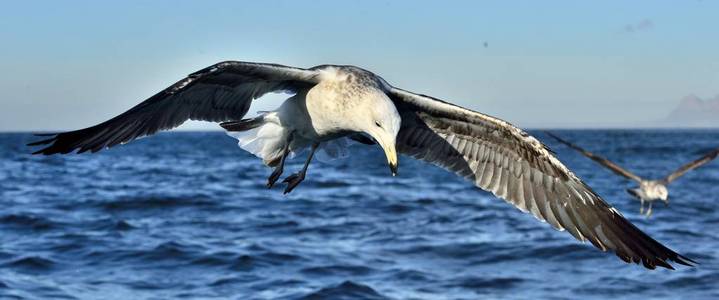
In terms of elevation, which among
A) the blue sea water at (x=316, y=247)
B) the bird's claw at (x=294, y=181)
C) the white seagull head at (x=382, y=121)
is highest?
the white seagull head at (x=382, y=121)

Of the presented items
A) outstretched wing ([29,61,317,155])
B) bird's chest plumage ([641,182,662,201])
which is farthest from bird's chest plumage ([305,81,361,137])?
bird's chest plumage ([641,182,662,201])

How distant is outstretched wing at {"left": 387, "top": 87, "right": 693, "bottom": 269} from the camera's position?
7.66 meters

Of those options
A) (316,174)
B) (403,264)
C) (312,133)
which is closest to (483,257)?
(403,264)

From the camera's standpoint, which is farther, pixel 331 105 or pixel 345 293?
pixel 345 293

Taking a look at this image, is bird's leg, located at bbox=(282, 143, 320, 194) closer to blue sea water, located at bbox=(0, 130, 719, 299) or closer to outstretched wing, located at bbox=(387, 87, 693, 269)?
outstretched wing, located at bbox=(387, 87, 693, 269)

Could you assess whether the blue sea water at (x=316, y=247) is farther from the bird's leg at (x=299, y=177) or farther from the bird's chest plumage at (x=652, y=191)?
the bird's leg at (x=299, y=177)

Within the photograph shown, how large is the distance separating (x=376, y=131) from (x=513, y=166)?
1.76m

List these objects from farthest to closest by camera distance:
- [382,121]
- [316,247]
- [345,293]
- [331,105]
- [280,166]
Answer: [316,247], [345,293], [280,166], [331,105], [382,121]

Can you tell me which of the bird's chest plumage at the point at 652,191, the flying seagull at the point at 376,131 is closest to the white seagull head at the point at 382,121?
the flying seagull at the point at 376,131

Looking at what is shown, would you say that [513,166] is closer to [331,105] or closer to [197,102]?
[331,105]

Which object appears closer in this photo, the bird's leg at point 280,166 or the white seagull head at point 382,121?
the white seagull head at point 382,121

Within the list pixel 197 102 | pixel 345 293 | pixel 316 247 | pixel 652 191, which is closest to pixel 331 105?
pixel 197 102

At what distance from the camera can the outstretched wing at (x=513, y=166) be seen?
301 inches

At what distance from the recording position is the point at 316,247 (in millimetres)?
15477
